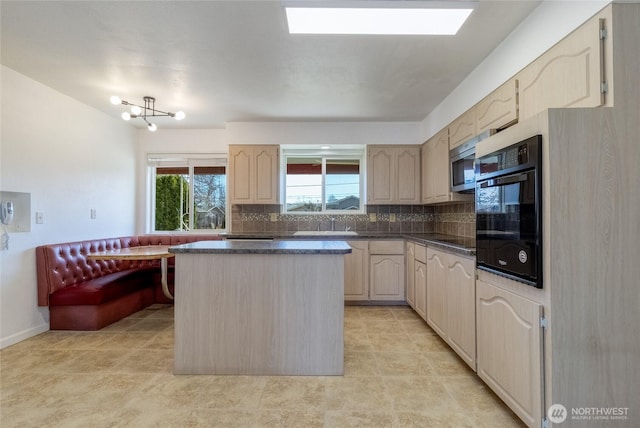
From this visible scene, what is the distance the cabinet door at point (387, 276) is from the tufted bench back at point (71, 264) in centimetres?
270

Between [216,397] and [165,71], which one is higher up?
[165,71]

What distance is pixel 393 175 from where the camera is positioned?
4.24 meters

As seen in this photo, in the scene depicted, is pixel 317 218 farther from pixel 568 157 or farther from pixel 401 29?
pixel 568 157

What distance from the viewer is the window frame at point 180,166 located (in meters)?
4.79

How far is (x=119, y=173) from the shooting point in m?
4.32

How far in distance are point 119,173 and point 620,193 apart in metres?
5.11

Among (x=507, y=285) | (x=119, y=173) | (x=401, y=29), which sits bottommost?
(x=507, y=285)

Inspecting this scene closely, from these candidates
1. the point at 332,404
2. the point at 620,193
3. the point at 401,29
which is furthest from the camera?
the point at 401,29

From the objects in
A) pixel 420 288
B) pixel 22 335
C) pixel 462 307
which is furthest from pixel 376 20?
pixel 22 335

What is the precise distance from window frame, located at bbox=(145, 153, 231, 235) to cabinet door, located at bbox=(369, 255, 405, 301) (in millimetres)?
2355

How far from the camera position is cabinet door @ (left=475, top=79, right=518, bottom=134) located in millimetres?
2104

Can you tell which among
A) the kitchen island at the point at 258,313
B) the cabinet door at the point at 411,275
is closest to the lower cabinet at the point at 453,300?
the cabinet door at the point at 411,275

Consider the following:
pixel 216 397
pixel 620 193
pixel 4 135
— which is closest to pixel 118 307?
pixel 4 135

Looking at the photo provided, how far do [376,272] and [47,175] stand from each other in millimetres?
3773
